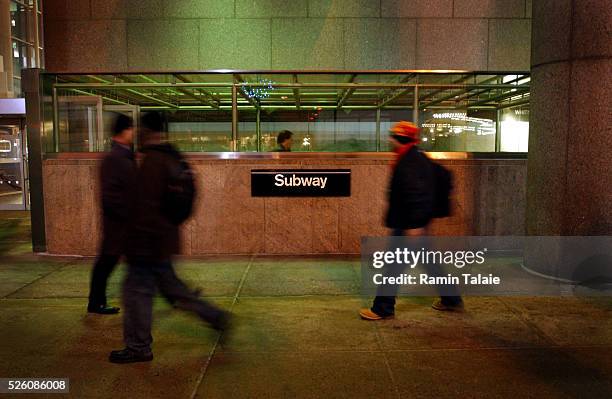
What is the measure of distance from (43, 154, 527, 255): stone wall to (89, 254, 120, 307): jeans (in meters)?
2.60

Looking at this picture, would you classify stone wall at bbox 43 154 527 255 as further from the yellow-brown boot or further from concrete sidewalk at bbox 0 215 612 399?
the yellow-brown boot

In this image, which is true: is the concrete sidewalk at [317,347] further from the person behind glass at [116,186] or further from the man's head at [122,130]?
the man's head at [122,130]

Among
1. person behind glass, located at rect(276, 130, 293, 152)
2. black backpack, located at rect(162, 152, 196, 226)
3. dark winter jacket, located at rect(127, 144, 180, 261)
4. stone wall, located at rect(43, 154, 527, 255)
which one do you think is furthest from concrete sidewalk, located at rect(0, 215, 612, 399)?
person behind glass, located at rect(276, 130, 293, 152)

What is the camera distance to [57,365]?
384 centimetres

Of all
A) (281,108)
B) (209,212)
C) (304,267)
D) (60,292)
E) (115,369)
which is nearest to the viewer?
(115,369)

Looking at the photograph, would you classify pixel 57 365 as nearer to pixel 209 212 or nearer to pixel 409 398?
pixel 409 398

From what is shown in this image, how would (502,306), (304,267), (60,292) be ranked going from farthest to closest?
(304,267), (60,292), (502,306)

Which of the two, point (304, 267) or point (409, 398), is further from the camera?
point (304, 267)

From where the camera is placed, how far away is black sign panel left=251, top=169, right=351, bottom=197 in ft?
24.4

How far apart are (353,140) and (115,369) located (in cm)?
518

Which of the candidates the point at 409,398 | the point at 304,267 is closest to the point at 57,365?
the point at 409,398

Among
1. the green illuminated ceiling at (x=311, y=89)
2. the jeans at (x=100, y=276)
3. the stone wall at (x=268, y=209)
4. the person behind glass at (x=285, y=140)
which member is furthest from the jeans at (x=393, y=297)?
the green illuminated ceiling at (x=311, y=89)

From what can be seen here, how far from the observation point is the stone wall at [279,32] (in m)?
8.97

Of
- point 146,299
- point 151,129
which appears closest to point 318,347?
point 146,299
